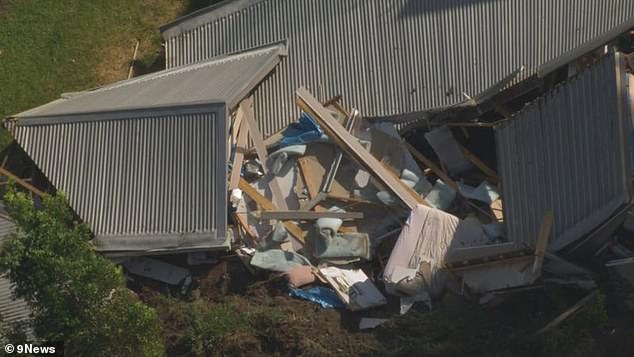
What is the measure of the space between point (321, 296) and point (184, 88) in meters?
4.38

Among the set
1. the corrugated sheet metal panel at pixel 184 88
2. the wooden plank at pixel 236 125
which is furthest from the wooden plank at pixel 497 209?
the corrugated sheet metal panel at pixel 184 88

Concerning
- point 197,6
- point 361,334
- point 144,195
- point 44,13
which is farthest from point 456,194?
point 44,13

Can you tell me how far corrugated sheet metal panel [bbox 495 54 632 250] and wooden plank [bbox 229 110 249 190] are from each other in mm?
4131

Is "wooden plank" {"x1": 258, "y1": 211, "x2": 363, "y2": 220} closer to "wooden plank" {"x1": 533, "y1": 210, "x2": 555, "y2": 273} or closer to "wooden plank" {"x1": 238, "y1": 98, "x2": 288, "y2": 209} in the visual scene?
"wooden plank" {"x1": 238, "y1": 98, "x2": 288, "y2": 209}

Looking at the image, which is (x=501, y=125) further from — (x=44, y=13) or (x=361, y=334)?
(x=44, y=13)

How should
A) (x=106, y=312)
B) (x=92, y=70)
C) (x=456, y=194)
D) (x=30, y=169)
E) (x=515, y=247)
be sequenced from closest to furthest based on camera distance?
(x=106, y=312) < (x=515, y=247) < (x=456, y=194) < (x=30, y=169) < (x=92, y=70)

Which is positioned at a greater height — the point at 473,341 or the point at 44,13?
the point at 44,13

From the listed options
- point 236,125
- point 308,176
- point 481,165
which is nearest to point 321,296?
point 308,176

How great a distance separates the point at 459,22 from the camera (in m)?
18.1

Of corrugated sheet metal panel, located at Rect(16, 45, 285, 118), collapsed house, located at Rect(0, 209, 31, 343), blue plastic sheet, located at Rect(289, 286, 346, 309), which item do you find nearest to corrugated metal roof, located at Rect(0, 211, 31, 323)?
collapsed house, located at Rect(0, 209, 31, 343)

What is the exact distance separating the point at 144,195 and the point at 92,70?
14.9 feet

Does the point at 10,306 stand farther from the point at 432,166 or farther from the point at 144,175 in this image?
the point at 432,166

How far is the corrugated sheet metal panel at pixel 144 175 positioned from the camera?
666 inches

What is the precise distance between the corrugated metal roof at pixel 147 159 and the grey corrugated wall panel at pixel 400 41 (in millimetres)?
845
